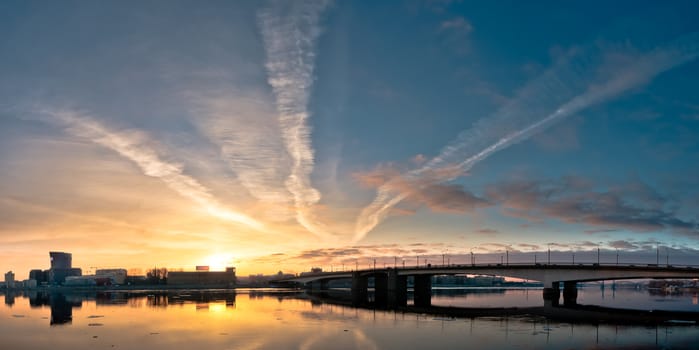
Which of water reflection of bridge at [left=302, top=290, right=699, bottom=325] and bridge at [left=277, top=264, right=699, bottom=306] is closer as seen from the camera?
water reflection of bridge at [left=302, top=290, right=699, bottom=325]

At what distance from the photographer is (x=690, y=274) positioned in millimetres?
90062

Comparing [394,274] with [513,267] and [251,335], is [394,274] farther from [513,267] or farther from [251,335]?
[251,335]

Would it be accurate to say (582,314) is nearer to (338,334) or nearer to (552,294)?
(552,294)

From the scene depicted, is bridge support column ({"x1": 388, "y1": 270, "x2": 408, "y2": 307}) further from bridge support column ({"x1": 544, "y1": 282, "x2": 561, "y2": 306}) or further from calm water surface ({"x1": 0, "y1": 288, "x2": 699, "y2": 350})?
calm water surface ({"x1": 0, "y1": 288, "x2": 699, "y2": 350})

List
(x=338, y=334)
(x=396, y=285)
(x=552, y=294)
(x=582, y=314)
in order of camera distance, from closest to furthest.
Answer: (x=338, y=334), (x=582, y=314), (x=552, y=294), (x=396, y=285)

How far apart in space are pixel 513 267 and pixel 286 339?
84313mm

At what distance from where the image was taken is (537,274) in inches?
4513

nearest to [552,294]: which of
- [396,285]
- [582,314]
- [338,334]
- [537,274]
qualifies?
[537,274]

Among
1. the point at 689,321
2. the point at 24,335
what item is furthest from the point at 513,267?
the point at 24,335

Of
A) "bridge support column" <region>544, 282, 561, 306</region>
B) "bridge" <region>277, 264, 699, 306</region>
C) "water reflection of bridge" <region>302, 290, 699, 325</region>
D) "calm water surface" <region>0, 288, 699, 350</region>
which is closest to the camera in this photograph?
"calm water surface" <region>0, 288, 699, 350</region>

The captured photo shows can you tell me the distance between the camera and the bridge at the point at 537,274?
94.1m

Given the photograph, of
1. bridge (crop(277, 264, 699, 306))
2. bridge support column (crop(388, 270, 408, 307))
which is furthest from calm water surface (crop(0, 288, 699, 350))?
bridge support column (crop(388, 270, 408, 307))

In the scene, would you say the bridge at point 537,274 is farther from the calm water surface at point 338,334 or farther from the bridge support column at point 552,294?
the calm water surface at point 338,334

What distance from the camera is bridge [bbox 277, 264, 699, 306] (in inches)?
3703
